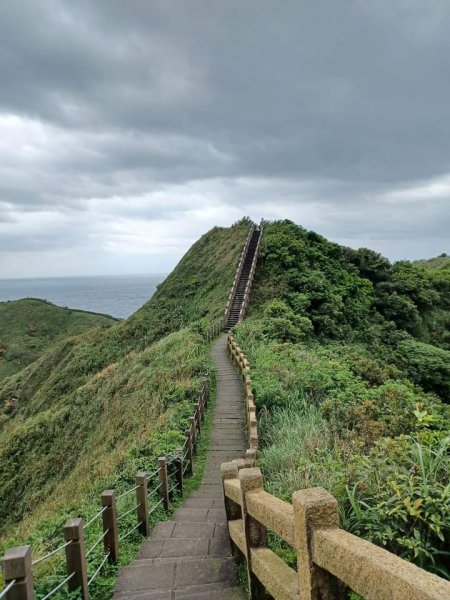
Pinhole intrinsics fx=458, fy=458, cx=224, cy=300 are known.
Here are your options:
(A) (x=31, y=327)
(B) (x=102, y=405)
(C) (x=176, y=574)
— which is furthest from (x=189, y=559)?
(A) (x=31, y=327)

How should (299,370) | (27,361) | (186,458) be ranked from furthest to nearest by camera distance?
(27,361)
(299,370)
(186,458)

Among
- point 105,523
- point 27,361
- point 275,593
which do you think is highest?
point 275,593

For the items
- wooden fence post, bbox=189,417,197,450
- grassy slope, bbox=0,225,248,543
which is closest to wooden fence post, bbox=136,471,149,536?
grassy slope, bbox=0,225,248,543

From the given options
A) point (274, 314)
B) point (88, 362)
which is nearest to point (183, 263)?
point (88, 362)

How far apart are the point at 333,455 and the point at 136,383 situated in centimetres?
1336

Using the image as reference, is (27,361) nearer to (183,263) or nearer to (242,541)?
(183,263)

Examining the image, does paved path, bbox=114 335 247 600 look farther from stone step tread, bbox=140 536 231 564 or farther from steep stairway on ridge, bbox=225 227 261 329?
steep stairway on ridge, bbox=225 227 261 329

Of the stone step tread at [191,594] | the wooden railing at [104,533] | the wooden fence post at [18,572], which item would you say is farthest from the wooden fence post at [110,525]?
the wooden fence post at [18,572]

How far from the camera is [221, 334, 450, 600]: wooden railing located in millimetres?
2004

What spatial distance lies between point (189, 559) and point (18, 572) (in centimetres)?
232

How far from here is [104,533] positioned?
5.09 meters

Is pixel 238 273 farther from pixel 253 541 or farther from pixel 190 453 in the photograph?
pixel 253 541

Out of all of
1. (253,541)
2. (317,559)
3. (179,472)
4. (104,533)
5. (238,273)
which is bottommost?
(179,472)

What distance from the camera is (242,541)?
4.31 metres
